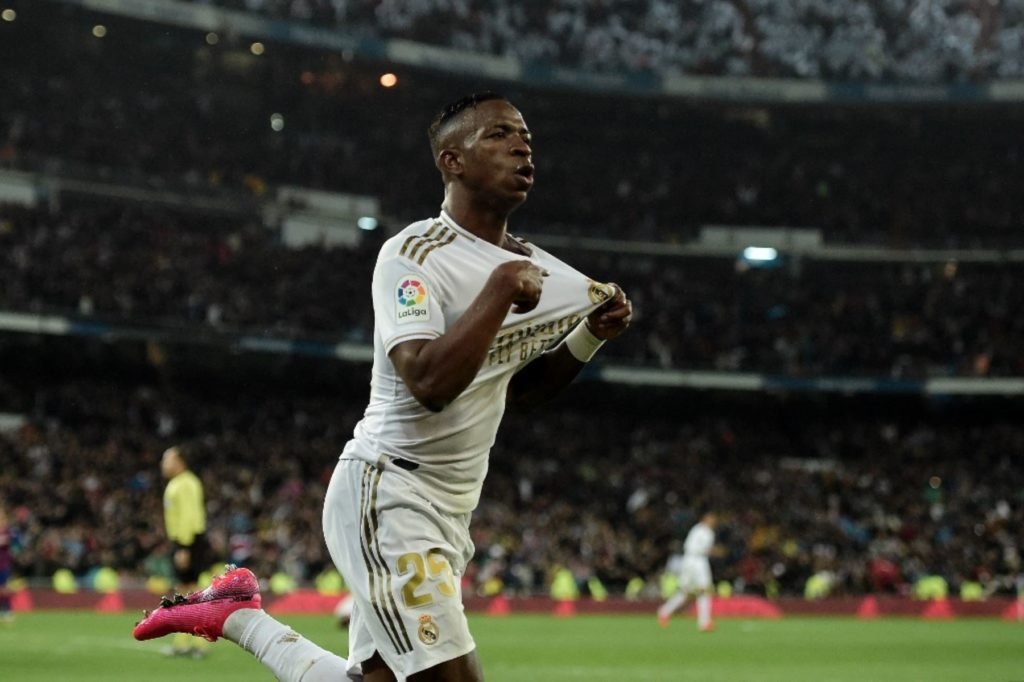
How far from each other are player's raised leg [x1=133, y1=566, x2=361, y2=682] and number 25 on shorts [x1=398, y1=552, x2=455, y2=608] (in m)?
1.18

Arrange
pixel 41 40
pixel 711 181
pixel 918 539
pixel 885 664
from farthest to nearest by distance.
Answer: pixel 711 181 → pixel 41 40 → pixel 918 539 → pixel 885 664

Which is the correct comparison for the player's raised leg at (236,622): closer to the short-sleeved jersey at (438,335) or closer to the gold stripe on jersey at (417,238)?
the short-sleeved jersey at (438,335)

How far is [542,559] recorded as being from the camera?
35.3 m

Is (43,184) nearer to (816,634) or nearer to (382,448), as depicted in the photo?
(816,634)

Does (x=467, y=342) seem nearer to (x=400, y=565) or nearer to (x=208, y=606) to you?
(x=400, y=565)

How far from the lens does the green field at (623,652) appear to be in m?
14.5

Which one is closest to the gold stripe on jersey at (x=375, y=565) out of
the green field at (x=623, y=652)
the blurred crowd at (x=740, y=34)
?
the green field at (x=623, y=652)

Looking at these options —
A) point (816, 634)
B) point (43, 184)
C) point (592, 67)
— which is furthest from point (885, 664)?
point (592, 67)

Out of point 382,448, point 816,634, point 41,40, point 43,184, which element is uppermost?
point 41,40

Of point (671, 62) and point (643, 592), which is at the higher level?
point (671, 62)

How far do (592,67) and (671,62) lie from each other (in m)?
3.19

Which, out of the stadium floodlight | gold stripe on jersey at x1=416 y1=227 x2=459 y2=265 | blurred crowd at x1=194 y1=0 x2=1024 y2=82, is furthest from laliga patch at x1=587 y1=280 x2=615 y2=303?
the stadium floodlight

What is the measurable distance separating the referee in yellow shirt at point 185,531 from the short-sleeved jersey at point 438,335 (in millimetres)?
10876

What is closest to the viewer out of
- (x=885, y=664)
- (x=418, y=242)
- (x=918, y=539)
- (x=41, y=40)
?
(x=418, y=242)
